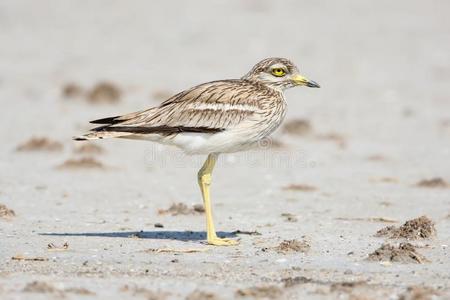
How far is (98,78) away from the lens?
73.6 ft

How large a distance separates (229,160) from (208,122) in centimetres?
589

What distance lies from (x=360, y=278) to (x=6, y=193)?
5.56m

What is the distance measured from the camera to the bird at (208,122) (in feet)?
29.5

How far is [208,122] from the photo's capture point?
9.07m

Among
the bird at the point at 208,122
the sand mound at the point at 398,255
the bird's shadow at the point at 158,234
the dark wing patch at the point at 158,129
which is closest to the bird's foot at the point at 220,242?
the bird at the point at 208,122

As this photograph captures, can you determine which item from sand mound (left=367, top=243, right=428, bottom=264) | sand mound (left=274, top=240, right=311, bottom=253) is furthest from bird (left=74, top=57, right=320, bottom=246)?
sand mound (left=367, top=243, right=428, bottom=264)

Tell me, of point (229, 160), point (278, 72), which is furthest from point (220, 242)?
point (229, 160)

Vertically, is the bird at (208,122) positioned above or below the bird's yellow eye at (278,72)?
below

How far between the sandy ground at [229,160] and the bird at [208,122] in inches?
35.9

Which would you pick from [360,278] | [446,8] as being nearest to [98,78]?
[446,8]

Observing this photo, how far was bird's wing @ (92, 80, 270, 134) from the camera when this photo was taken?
9016 millimetres

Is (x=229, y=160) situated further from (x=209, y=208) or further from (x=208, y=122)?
(x=208, y=122)

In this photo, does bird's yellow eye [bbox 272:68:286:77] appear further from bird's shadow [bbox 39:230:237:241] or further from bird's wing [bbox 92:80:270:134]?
bird's shadow [bbox 39:230:237:241]

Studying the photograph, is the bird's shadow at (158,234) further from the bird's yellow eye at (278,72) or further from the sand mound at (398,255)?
the sand mound at (398,255)
